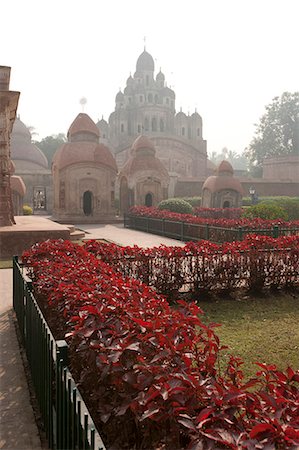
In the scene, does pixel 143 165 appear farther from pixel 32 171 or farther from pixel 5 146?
pixel 5 146

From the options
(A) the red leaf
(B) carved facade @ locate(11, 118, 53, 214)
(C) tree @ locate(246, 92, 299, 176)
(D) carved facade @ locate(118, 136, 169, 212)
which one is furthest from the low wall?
(C) tree @ locate(246, 92, 299, 176)

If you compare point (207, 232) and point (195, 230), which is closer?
point (207, 232)

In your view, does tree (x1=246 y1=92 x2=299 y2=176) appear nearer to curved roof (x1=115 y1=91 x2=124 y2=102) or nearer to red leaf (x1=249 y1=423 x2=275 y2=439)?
curved roof (x1=115 y1=91 x2=124 y2=102)

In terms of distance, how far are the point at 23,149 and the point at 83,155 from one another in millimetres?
22625

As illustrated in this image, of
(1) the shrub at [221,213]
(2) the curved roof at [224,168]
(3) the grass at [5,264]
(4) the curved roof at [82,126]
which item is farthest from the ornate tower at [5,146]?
(2) the curved roof at [224,168]

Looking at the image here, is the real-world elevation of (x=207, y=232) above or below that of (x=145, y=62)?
below

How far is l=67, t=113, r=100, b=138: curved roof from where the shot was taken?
1172 inches

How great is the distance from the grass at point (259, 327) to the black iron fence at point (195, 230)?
516cm

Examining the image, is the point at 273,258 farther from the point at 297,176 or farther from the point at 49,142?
the point at 49,142

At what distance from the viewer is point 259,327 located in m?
5.84

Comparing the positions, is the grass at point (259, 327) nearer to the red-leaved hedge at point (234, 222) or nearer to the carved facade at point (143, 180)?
the red-leaved hedge at point (234, 222)

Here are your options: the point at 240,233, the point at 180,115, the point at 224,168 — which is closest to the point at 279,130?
the point at 180,115

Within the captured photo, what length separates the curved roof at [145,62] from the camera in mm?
62069

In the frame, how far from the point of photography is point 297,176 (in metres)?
46.8
